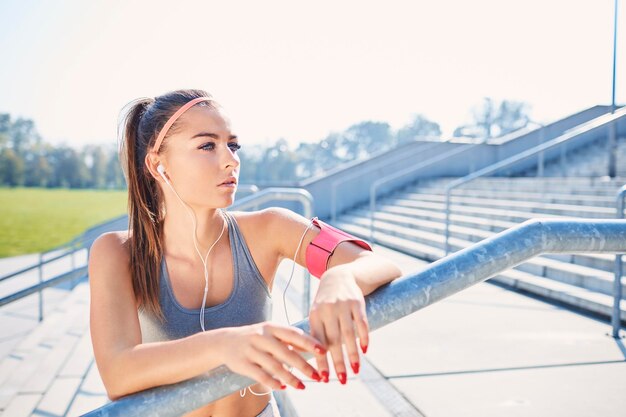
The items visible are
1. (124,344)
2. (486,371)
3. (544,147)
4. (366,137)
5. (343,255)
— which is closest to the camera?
(124,344)

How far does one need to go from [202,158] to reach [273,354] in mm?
821

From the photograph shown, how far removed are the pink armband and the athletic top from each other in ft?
0.78

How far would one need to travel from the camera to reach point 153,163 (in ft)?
5.09

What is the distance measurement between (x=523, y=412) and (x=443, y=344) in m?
0.98

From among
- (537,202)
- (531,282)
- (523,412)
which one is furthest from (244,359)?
(537,202)

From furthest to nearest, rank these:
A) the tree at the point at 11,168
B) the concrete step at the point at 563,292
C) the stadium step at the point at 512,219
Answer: the tree at the point at 11,168 → the stadium step at the point at 512,219 → the concrete step at the point at 563,292

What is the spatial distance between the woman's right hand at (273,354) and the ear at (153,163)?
0.89 m

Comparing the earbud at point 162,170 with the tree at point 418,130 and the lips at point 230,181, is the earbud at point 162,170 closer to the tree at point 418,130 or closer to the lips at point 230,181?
the lips at point 230,181

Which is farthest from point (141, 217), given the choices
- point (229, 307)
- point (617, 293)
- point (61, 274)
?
point (617, 293)

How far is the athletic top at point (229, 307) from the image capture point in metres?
1.42

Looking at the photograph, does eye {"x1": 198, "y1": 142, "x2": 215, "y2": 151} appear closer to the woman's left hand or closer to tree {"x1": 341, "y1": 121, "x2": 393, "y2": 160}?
the woman's left hand

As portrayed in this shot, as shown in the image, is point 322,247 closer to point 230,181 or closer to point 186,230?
point 230,181

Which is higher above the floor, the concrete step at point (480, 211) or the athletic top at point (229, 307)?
the athletic top at point (229, 307)

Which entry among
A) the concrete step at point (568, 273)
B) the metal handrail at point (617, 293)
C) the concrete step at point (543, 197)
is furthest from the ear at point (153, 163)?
the concrete step at point (543, 197)
